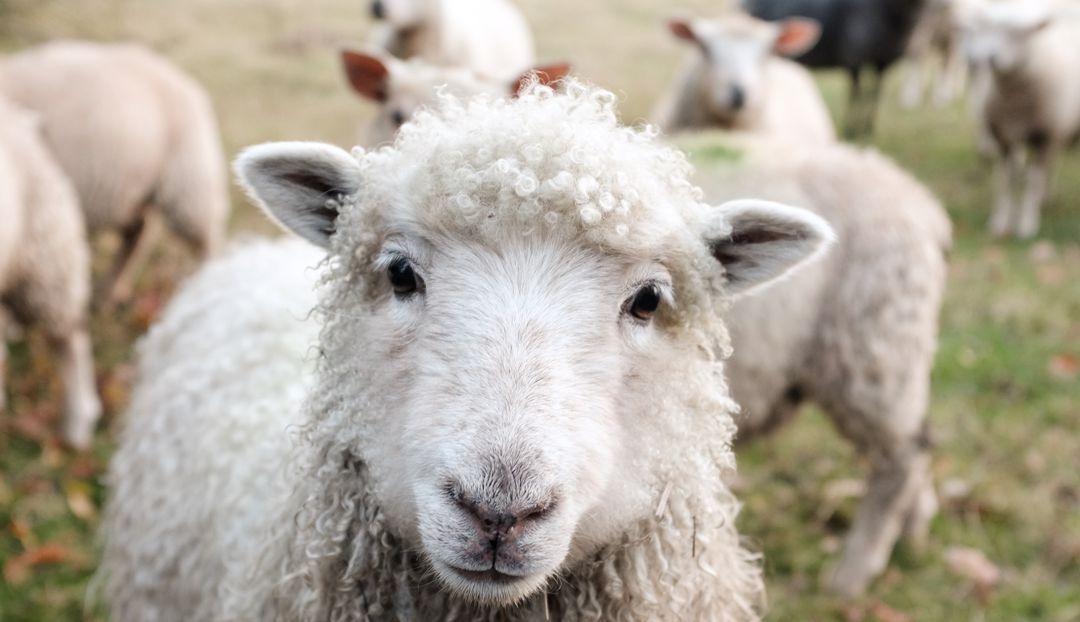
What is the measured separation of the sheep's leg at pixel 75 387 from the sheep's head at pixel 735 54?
4095 mm

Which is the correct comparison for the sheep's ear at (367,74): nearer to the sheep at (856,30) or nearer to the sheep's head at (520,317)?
the sheep's head at (520,317)

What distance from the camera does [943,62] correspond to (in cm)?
1373

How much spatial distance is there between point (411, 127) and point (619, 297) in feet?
1.97

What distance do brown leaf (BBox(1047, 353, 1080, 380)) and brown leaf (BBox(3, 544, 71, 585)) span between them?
17.7ft

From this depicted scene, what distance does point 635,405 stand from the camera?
1.80m

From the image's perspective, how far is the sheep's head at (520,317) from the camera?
153 cm

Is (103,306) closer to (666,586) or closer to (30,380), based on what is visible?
(30,380)

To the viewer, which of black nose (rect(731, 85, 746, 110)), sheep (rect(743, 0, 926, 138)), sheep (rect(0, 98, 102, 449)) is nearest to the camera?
sheep (rect(0, 98, 102, 449))

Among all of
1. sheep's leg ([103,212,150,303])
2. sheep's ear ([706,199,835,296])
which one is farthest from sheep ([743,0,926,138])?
sheep's ear ([706,199,835,296])

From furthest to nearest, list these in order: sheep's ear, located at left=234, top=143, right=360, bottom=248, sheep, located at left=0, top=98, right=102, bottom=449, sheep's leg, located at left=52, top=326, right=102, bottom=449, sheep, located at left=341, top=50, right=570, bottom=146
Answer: sheep's leg, located at left=52, top=326, right=102, bottom=449
sheep, located at left=341, top=50, right=570, bottom=146
sheep, located at left=0, top=98, right=102, bottom=449
sheep's ear, located at left=234, top=143, right=360, bottom=248

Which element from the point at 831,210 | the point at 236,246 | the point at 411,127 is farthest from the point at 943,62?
the point at 411,127

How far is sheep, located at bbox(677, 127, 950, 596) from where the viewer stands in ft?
11.8

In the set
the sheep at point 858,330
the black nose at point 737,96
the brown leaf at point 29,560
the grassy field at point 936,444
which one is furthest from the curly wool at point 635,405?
the black nose at point 737,96

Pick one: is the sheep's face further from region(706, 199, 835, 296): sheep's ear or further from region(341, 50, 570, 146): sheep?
region(706, 199, 835, 296): sheep's ear
